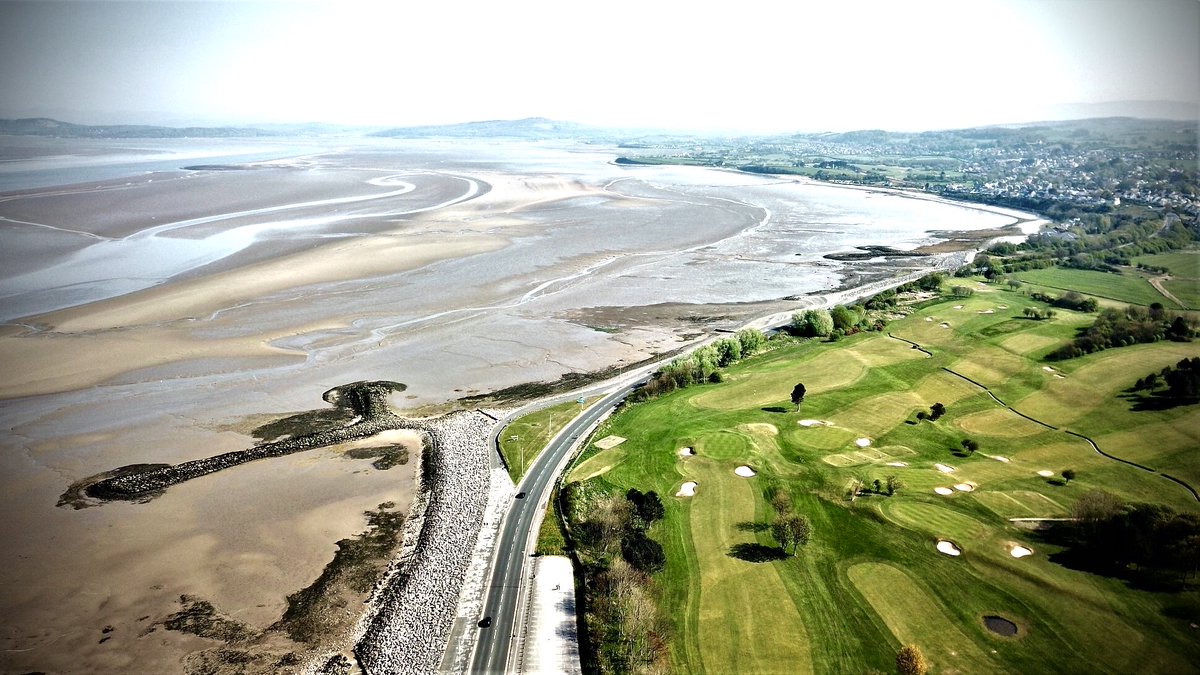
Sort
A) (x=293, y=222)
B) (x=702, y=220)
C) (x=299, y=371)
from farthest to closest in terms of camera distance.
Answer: (x=702, y=220), (x=293, y=222), (x=299, y=371)

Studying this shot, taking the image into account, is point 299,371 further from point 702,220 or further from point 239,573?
point 702,220

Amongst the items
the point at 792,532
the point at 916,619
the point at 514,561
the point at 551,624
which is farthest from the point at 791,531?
the point at 514,561

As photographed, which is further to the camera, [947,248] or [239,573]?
[947,248]

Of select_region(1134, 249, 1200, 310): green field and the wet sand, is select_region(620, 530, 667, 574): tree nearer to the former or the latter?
the wet sand

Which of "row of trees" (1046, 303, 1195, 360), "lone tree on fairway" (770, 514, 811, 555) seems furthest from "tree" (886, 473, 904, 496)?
"row of trees" (1046, 303, 1195, 360)

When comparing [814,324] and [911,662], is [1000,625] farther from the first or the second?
[814,324]

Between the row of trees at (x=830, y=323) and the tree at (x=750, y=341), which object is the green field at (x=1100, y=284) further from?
the tree at (x=750, y=341)

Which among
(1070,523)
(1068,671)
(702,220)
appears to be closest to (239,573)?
(1068,671)
